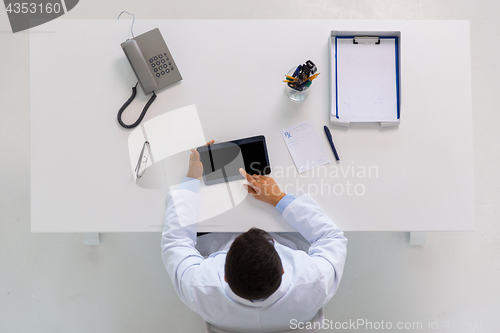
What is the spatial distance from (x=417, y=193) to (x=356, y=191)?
200 mm

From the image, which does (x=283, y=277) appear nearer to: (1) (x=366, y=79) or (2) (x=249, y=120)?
(2) (x=249, y=120)

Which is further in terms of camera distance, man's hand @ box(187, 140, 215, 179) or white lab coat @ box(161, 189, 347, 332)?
man's hand @ box(187, 140, 215, 179)

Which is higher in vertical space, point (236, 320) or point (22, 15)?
point (22, 15)

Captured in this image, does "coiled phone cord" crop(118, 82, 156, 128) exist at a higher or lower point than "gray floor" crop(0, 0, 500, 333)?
higher

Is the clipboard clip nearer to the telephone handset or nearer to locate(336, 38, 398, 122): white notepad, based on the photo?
locate(336, 38, 398, 122): white notepad

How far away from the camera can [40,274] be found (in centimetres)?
169

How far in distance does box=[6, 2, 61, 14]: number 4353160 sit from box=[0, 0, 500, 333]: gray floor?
555 millimetres

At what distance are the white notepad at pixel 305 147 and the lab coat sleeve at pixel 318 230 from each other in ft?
0.37

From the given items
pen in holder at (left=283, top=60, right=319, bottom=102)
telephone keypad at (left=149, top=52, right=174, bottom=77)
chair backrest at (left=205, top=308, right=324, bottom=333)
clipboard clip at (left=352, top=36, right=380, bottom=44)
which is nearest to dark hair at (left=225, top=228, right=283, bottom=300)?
chair backrest at (left=205, top=308, right=324, bottom=333)

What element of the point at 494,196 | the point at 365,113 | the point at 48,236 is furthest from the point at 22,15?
the point at 494,196

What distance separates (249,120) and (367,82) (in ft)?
1.35

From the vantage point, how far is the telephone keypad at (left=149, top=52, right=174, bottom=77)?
1084 millimetres

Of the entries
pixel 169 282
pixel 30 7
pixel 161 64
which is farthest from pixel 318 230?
pixel 30 7

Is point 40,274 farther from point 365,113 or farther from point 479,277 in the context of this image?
point 479,277
